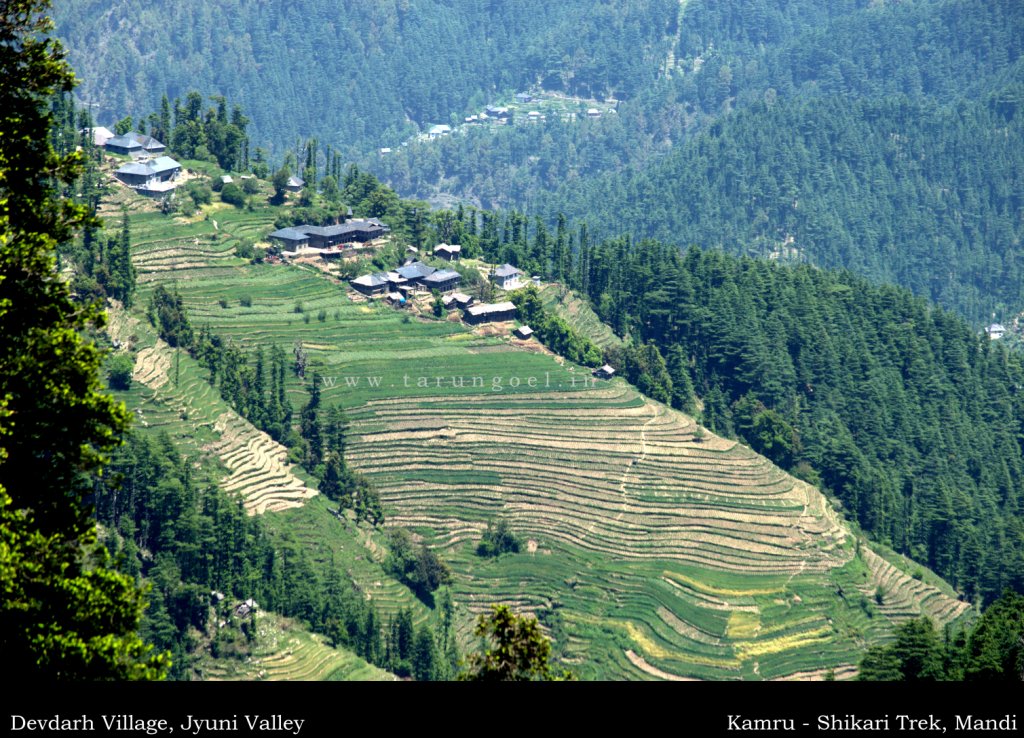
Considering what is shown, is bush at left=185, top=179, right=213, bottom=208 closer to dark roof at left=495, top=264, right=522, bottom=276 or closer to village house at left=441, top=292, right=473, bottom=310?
village house at left=441, top=292, right=473, bottom=310

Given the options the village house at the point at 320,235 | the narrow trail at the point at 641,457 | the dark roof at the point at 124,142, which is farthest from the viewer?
the dark roof at the point at 124,142

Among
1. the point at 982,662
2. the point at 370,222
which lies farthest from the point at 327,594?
the point at 370,222

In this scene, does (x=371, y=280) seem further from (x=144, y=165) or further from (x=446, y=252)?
(x=144, y=165)

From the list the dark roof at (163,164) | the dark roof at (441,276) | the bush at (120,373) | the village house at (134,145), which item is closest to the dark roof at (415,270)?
the dark roof at (441,276)

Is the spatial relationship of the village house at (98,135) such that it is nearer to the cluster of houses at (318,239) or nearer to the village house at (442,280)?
the cluster of houses at (318,239)

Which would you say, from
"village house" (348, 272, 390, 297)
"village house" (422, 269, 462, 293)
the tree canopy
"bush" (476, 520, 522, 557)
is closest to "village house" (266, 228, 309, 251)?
"village house" (348, 272, 390, 297)

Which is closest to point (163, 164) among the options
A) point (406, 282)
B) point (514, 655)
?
point (406, 282)

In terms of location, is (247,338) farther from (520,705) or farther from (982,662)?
(520,705)
